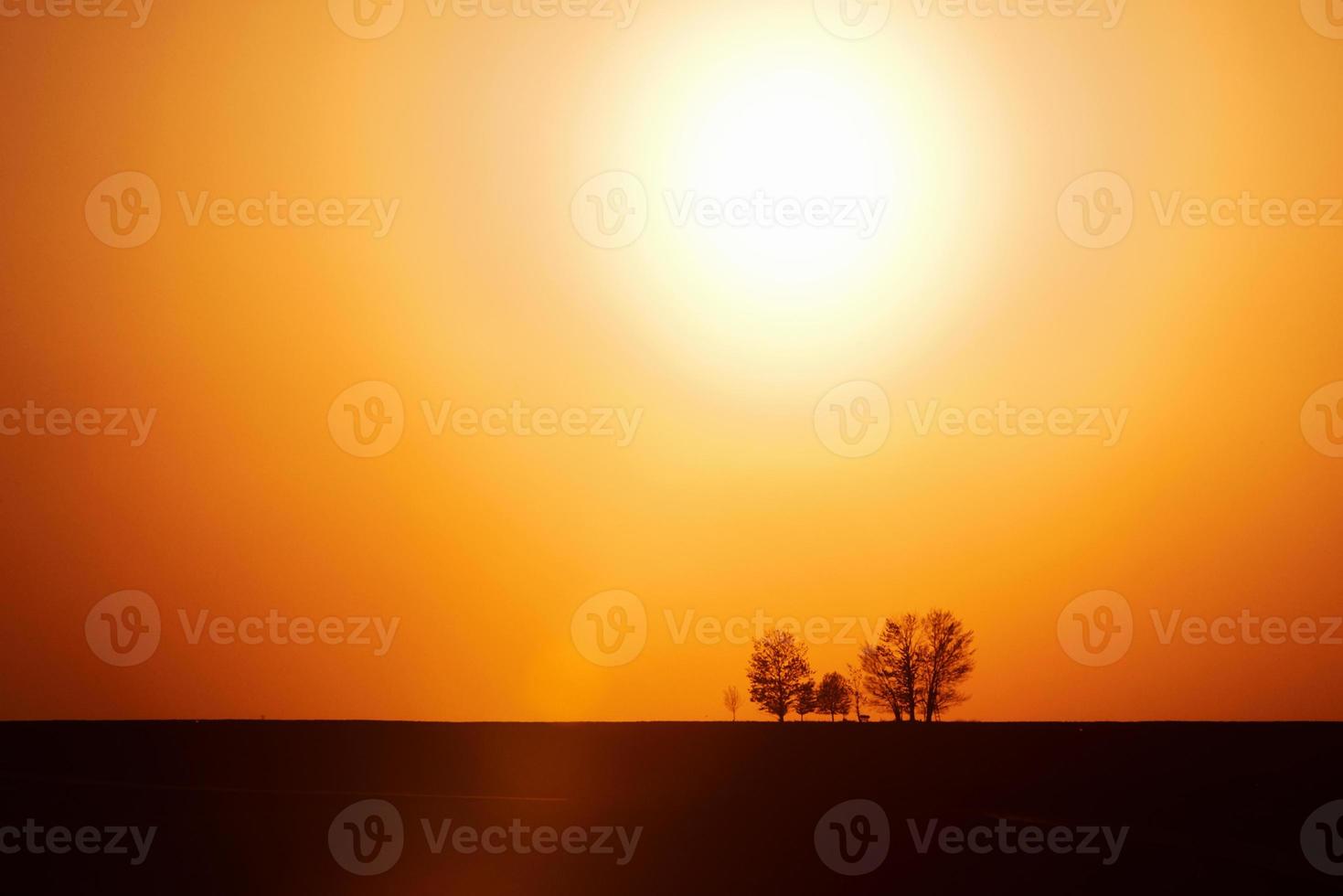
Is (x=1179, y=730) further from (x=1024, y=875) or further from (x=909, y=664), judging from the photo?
(x=1024, y=875)

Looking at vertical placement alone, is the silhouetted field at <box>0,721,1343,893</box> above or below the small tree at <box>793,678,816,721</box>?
below

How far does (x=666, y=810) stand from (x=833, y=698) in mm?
63506

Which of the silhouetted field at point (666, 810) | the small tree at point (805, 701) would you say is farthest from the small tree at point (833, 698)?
the silhouetted field at point (666, 810)

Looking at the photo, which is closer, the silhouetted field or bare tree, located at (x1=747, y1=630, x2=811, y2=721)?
the silhouetted field

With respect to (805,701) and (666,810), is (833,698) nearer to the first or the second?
(805,701)

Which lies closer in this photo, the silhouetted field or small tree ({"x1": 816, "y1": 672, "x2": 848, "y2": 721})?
the silhouetted field

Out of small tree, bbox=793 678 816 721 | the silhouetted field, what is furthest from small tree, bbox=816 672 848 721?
the silhouetted field

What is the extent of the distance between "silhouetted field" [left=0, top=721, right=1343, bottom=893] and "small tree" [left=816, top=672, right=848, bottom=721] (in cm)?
3395

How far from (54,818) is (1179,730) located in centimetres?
5567

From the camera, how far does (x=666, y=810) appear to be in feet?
78.5

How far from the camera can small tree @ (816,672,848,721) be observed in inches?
3354

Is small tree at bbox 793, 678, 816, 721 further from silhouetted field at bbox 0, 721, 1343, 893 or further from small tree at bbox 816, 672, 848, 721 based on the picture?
silhouetted field at bbox 0, 721, 1343, 893

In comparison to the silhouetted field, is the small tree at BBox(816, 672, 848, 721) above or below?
above

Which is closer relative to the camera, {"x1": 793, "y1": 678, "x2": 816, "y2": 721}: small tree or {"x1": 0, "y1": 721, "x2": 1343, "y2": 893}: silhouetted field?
{"x1": 0, "y1": 721, "x2": 1343, "y2": 893}: silhouetted field
